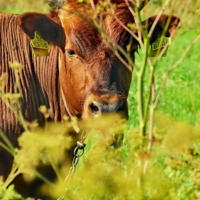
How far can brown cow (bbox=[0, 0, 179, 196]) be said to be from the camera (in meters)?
5.35

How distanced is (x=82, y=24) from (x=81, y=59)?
0.29 metres

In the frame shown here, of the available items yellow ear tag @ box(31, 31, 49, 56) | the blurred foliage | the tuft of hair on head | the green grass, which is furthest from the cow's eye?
the green grass

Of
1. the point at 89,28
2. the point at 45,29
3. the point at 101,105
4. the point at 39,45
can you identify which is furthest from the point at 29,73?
the point at 101,105

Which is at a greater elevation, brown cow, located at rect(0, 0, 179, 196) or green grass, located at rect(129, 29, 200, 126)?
brown cow, located at rect(0, 0, 179, 196)

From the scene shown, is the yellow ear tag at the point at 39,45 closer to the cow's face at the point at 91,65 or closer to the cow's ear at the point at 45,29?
the cow's ear at the point at 45,29

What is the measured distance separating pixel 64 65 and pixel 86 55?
30cm

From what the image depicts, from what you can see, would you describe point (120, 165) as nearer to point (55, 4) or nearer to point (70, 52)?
point (70, 52)

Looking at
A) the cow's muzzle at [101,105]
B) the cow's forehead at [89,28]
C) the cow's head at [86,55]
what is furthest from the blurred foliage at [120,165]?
the cow's forehead at [89,28]

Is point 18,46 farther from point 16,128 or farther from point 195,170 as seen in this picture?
point 195,170

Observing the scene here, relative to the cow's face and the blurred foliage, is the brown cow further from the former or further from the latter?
the blurred foliage

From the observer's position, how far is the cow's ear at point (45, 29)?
5600 mm

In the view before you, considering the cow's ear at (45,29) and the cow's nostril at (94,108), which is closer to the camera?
the cow's nostril at (94,108)

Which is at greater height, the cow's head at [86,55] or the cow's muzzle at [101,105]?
the cow's head at [86,55]

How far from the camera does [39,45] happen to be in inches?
223
